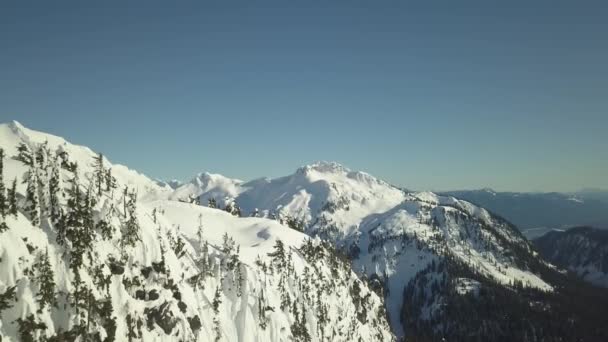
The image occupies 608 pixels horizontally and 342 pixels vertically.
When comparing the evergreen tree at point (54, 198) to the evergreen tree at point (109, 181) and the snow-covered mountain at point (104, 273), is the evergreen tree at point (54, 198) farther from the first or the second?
the evergreen tree at point (109, 181)

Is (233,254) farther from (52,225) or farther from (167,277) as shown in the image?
(52,225)

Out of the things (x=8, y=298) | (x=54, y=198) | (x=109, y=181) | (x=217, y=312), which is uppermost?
(x=109, y=181)

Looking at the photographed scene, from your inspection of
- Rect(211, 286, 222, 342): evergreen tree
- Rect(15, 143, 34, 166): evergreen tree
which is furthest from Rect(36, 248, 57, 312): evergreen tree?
Rect(211, 286, 222, 342): evergreen tree

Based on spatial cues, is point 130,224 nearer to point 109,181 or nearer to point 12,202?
point 109,181

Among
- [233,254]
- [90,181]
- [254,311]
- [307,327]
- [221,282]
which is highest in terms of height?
[90,181]

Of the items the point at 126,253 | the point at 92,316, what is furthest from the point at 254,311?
the point at 92,316

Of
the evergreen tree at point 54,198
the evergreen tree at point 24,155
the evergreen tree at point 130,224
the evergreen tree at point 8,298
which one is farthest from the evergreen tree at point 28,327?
the evergreen tree at point 24,155

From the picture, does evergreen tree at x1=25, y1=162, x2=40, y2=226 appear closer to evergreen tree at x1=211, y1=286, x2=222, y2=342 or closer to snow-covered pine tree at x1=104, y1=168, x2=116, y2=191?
snow-covered pine tree at x1=104, y1=168, x2=116, y2=191

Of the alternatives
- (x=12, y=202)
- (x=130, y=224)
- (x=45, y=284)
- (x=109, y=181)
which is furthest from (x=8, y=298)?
(x=109, y=181)
